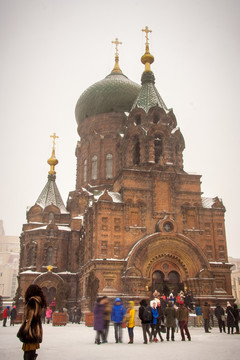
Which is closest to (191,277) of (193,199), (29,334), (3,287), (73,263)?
(193,199)

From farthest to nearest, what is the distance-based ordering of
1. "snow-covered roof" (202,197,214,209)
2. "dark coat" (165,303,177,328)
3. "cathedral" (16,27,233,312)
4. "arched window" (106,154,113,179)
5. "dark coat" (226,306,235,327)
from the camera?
"arched window" (106,154,113,179) < "snow-covered roof" (202,197,214,209) < "cathedral" (16,27,233,312) < "dark coat" (226,306,235,327) < "dark coat" (165,303,177,328)

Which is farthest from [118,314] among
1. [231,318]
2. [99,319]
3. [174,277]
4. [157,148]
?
[157,148]

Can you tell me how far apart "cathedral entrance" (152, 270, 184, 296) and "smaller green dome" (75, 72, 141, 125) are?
17.1 m

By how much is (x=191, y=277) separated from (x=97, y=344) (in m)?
14.3

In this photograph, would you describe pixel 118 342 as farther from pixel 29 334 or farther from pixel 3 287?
pixel 3 287

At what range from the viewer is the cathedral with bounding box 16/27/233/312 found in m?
23.0

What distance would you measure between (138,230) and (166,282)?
147 inches

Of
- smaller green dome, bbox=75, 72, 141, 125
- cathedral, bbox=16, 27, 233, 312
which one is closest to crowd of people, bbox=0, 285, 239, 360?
cathedral, bbox=16, 27, 233, 312

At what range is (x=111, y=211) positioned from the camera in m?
24.0

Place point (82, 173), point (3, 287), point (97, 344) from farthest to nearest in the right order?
point (3, 287) < point (82, 173) < point (97, 344)

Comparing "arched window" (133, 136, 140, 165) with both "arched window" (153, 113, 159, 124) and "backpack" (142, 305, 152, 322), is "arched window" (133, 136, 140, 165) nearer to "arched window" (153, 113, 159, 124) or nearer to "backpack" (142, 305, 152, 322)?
"arched window" (153, 113, 159, 124)

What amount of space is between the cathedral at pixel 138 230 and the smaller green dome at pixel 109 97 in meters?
2.81

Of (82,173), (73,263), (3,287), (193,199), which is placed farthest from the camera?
(3,287)

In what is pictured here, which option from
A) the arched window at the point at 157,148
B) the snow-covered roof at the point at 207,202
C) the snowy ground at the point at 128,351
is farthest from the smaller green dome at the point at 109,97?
the snowy ground at the point at 128,351
